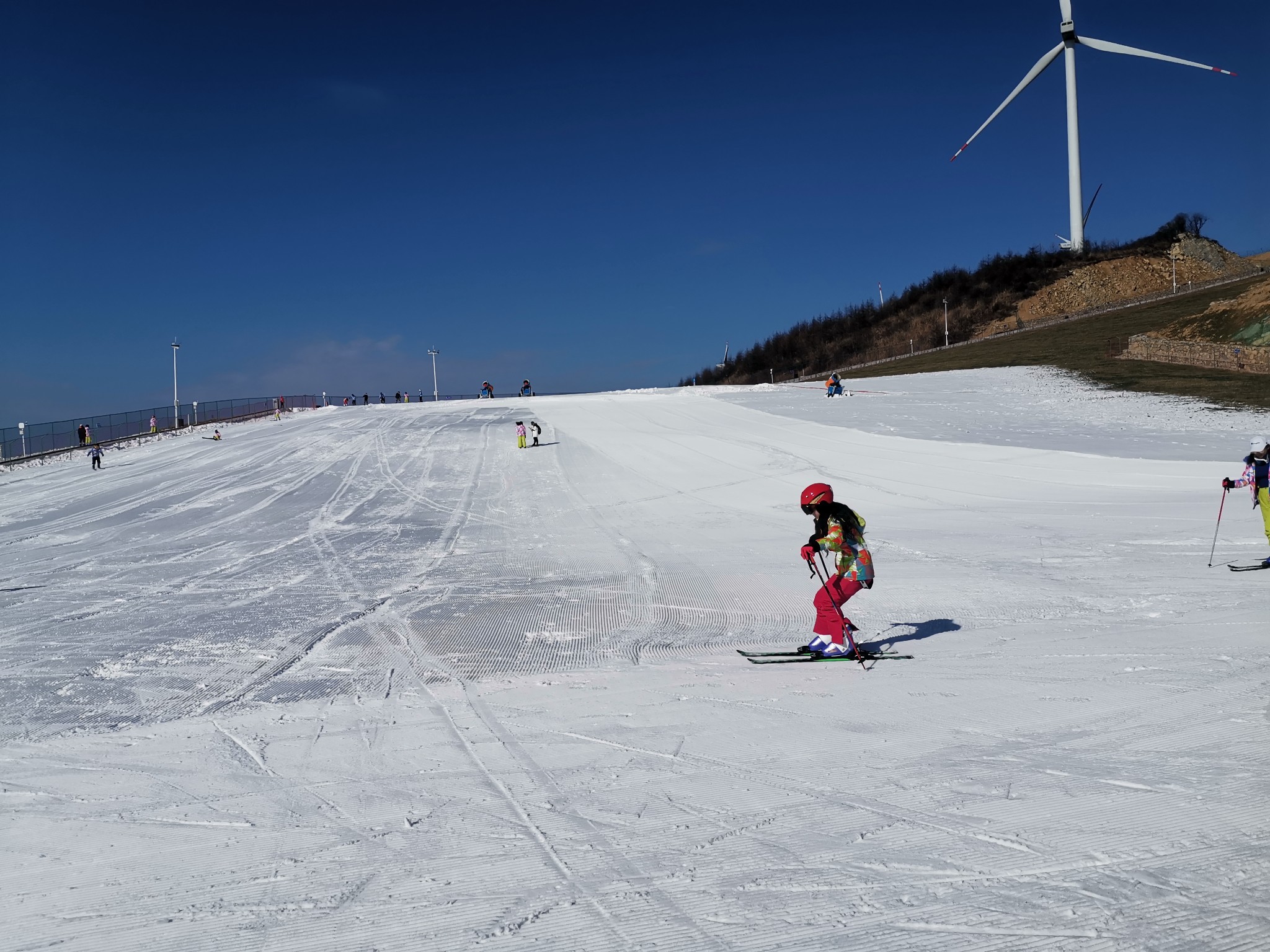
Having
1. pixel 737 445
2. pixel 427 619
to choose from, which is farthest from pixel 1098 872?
pixel 737 445

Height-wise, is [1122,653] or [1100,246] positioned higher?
[1100,246]

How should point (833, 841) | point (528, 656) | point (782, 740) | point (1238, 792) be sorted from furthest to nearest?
point (528, 656) < point (782, 740) < point (1238, 792) < point (833, 841)

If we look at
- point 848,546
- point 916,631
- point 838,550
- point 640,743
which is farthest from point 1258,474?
point 640,743

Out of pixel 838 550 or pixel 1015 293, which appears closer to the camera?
pixel 838 550

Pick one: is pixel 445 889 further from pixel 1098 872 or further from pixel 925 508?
pixel 925 508

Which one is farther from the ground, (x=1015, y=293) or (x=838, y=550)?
(x=1015, y=293)

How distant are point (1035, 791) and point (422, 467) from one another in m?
26.7

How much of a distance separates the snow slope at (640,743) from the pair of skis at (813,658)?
0.29 meters

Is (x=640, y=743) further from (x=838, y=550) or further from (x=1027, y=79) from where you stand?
(x=1027, y=79)

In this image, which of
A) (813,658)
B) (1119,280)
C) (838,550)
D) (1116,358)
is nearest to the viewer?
(838,550)

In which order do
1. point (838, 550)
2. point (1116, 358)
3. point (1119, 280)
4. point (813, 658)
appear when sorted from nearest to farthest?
point (838, 550)
point (813, 658)
point (1116, 358)
point (1119, 280)

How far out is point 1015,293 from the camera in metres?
102

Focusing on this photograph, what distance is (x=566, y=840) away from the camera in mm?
5090

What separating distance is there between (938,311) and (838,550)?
10688 cm
